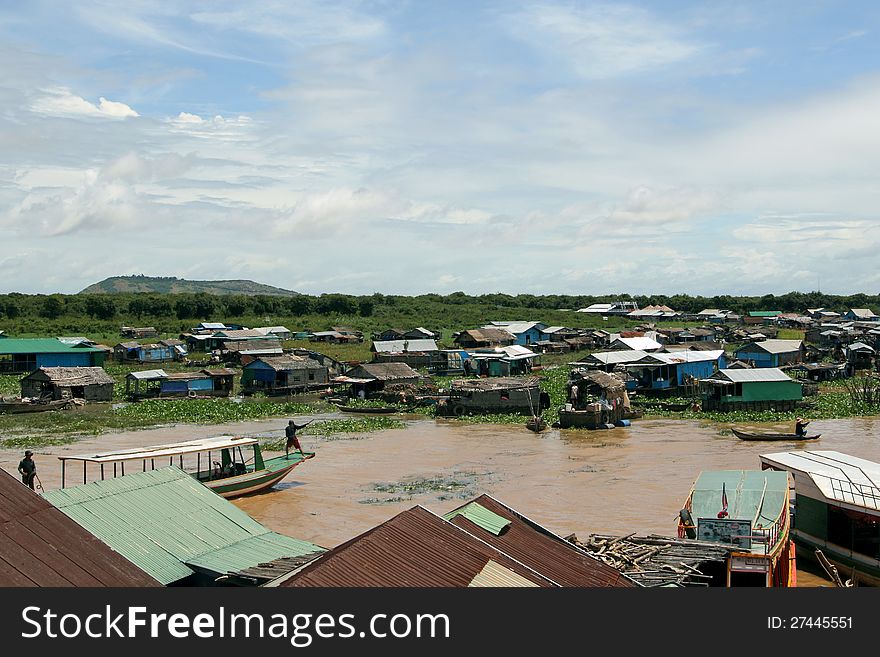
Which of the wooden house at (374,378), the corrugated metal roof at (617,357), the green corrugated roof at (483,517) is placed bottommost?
the wooden house at (374,378)

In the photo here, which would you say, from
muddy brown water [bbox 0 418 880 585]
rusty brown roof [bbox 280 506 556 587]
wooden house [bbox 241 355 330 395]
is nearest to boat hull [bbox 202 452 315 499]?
muddy brown water [bbox 0 418 880 585]

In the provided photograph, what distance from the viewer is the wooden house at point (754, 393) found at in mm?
41844

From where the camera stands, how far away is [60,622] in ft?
24.1

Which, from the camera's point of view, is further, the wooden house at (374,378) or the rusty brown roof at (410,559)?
the wooden house at (374,378)

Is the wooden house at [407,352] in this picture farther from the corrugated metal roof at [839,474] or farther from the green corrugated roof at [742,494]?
the green corrugated roof at [742,494]

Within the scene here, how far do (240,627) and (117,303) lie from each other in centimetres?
10586

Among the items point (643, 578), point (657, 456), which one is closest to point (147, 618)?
point (643, 578)

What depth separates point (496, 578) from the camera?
9.43 metres

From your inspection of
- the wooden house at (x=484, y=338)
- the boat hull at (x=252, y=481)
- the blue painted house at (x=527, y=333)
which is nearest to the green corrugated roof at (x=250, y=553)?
the boat hull at (x=252, y=481)

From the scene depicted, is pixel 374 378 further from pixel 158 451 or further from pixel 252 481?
pixel 158 451

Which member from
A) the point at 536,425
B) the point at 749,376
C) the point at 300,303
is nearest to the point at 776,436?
the point at 749,376

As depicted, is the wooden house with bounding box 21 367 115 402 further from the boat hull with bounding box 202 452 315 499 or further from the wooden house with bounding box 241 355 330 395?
the boat hull with bounding box 202 452 315 499

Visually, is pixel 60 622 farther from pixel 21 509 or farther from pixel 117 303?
pixel 117 303

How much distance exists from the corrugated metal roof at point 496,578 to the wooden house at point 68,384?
134 ft
